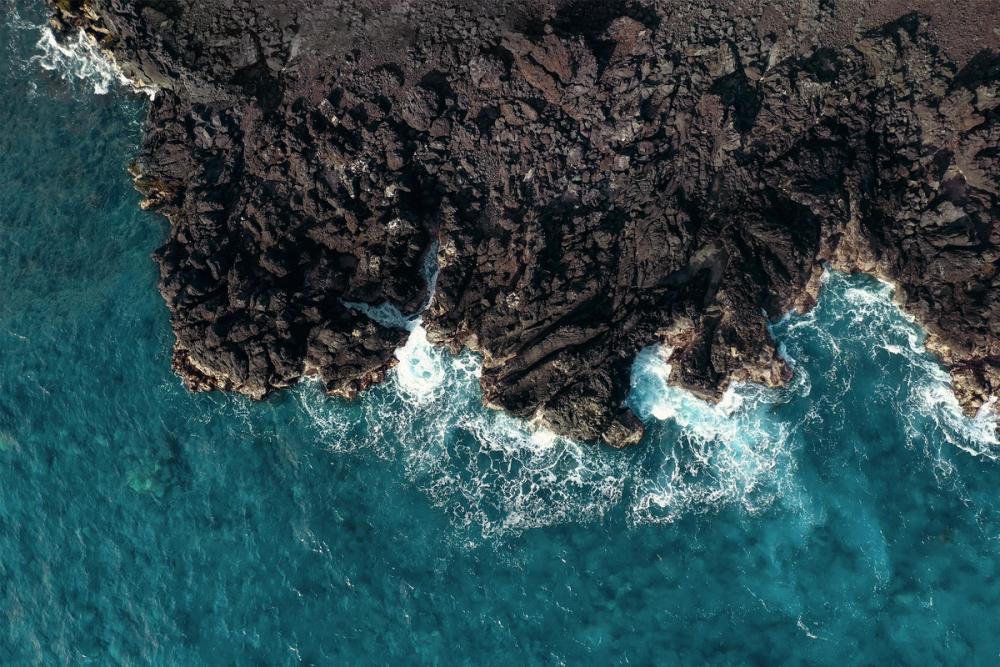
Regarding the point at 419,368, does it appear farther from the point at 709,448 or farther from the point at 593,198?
the point at 709,448

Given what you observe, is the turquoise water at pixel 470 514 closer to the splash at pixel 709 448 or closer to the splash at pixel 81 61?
the splash at pixel 709 448

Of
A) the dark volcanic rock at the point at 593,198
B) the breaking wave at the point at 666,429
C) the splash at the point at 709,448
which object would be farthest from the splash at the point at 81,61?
the splash at the point at 709,448


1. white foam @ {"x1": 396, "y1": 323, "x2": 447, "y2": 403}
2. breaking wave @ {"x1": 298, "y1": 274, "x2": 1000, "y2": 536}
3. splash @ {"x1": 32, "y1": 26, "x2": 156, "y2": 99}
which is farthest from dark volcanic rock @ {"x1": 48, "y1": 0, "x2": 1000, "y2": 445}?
splash @ {"x1": 32, "y1": 26, "x2": 156, "y2": 99}

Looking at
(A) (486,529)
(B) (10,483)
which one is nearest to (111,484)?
(B) (10,483)

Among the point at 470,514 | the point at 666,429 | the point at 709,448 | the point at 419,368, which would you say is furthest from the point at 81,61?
the point at 709,448

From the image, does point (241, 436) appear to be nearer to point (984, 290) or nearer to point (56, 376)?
point (56, 376)

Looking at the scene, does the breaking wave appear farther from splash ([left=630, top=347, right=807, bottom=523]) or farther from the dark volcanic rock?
the dark volcanic rock
